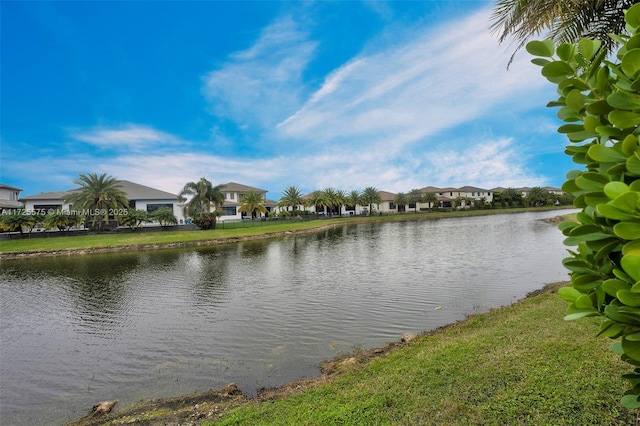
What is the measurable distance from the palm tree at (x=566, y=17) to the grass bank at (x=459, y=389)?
254 inches

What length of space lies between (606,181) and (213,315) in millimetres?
13677

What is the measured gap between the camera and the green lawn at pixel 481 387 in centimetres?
409

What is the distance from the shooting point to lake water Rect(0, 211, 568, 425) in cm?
836

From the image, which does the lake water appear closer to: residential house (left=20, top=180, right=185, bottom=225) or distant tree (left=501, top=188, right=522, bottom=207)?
residential house (left=20, top=180, right=185, bottom=225)

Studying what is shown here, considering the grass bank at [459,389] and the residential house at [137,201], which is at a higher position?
the residential house at [137,201]

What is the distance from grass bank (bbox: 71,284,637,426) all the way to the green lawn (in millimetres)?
14

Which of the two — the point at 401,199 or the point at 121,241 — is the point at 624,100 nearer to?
the point at 121,241

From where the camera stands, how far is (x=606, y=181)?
145cm

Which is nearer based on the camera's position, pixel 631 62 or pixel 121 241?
pixel 631 62

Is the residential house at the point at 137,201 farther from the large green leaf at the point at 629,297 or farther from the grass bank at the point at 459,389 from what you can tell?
the large green leaf at the point at 629,297

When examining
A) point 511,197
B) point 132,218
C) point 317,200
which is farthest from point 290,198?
point 511,197

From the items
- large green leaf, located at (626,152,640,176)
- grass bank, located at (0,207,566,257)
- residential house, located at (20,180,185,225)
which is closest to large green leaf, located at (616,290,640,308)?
large green leaf, located at (626,152,640,176)

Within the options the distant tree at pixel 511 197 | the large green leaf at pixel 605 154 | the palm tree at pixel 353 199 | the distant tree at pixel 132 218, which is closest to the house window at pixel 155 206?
the distant tree at pixel 132 218

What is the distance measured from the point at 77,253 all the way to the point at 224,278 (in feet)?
74.7
